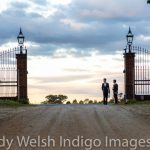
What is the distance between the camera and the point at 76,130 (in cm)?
1886

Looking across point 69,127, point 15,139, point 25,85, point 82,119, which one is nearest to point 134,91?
point 25,85

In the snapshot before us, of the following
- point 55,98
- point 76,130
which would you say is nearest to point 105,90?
point 55,98

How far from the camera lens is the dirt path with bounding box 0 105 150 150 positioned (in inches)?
626

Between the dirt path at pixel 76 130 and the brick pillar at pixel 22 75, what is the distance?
48.4 feet

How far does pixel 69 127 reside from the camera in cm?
1972

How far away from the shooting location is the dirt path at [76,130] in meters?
15.9

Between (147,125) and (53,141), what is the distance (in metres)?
4.98

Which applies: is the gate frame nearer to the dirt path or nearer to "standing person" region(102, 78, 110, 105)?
"standing person" region(102, 78, 110, 105)

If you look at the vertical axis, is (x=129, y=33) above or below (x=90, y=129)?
above

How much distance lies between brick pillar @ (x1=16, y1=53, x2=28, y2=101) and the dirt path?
1475cm

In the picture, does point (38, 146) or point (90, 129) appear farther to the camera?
point (90, 129)

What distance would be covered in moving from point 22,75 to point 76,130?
71.9 feet

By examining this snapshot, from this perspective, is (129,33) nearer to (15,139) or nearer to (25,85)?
(25,85)

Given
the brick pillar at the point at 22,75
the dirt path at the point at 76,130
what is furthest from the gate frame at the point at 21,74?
the dirt path at the point at 76,130
